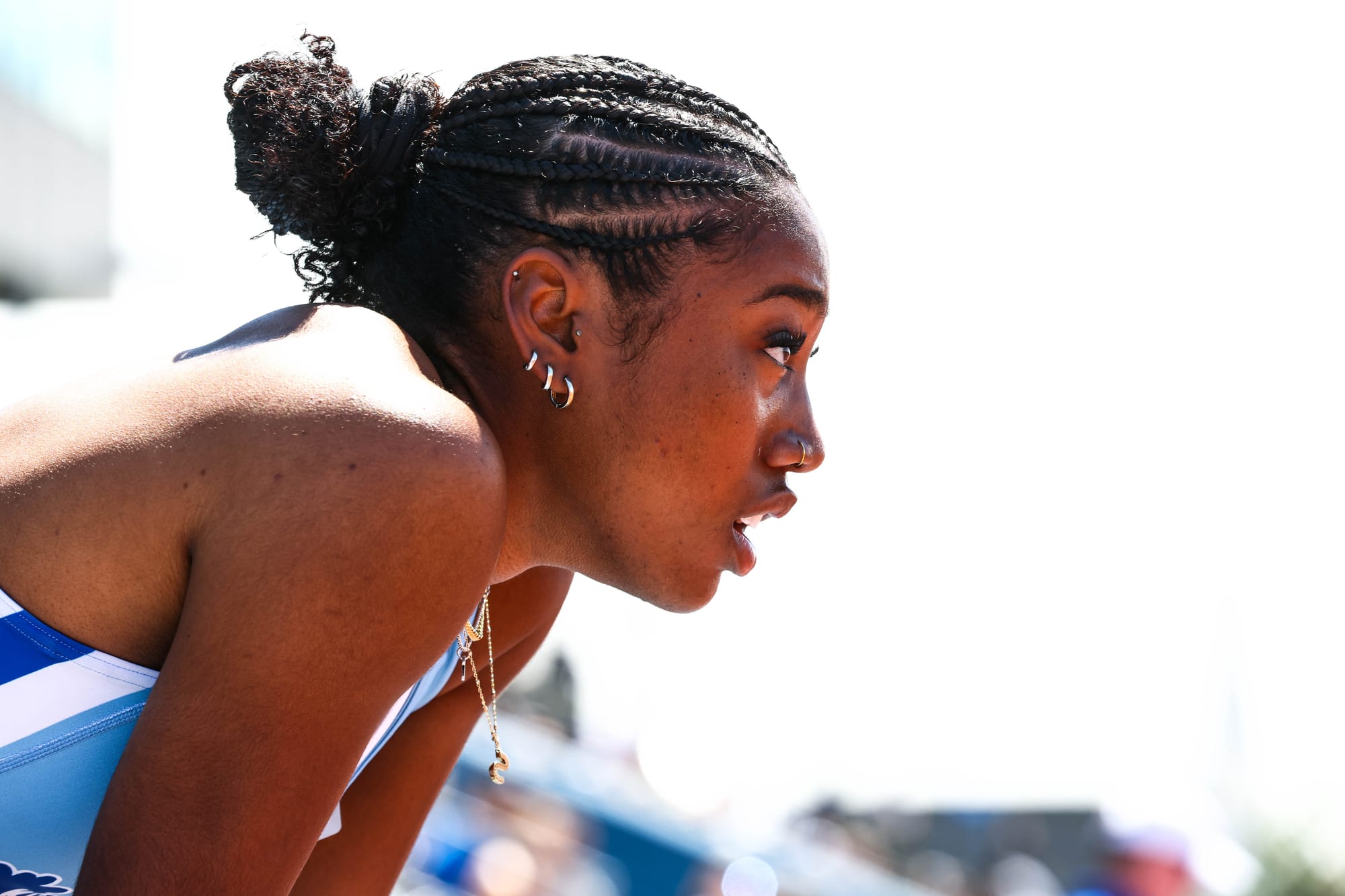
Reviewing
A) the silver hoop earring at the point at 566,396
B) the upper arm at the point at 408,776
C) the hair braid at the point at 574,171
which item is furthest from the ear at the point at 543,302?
the upper arm at the point at 408,776

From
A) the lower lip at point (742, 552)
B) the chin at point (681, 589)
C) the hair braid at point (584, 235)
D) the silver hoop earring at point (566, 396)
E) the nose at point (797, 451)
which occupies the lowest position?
the chin at point (681, 589)

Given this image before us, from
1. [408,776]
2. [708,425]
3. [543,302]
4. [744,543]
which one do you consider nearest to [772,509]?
[744,543]

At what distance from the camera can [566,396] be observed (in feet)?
6.09

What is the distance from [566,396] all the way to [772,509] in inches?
14.9

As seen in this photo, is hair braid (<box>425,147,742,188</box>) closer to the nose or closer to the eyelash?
the eyelash

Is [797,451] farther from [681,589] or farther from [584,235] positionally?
[584,235]

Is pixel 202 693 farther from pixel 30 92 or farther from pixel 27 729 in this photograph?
pixel 30 92

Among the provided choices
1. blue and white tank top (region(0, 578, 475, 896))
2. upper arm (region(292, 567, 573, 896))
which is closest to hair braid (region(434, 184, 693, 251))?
blue and white tank top (region(0, 578, 475, 896))

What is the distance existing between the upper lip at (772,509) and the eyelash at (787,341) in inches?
8.3

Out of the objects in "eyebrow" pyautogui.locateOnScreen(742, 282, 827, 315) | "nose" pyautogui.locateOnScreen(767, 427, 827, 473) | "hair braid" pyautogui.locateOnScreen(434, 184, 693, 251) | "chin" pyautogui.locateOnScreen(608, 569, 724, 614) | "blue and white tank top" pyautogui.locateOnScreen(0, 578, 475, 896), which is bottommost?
"blue and white tank top" pyautogui.locateOnScreen(0, 578, 475, 896)

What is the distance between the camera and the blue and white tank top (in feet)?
4.64

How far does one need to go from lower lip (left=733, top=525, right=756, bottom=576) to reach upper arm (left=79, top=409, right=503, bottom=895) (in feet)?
2.26

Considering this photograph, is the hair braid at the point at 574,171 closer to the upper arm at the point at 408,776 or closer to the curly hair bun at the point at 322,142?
the curly hair bun at the point at 322,142

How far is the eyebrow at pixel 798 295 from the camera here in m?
1.88
